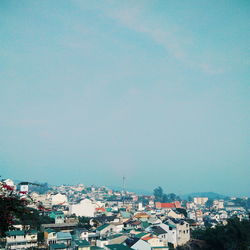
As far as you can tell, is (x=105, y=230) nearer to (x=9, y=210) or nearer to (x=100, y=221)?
(x=100, y=221)

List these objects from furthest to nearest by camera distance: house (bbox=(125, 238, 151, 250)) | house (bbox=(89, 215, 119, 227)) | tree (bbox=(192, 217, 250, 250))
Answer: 1. house (bbox=(89, 215, 119, 227))
2. tree (bbox=(192, 217, 250, 250))
3. house (bbox=(125, 238, 151, 250))

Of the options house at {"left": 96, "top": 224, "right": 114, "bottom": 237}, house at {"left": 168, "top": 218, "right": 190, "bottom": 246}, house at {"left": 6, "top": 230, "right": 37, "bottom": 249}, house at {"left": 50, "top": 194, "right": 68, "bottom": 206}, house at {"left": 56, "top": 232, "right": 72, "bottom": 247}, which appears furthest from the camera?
house at {"left": 50, "top": 194, "right": 68, "bottom": 206}

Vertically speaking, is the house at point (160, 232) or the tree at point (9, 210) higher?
the tree at point (9, 210)

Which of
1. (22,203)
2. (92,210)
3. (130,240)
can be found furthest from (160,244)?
(92,210)

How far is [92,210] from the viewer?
43438 mm

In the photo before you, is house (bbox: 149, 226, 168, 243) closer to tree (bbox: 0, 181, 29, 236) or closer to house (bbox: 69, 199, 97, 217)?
house (bbox: 69, 199, 97, 217)

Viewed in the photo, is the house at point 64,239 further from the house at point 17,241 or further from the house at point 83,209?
the house at point 83,209

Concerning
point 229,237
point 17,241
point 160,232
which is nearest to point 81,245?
point 17,241

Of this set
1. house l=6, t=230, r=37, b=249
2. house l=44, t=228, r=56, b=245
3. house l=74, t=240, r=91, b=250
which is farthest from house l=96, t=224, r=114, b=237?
house l=6, t=230, r=37, b=249

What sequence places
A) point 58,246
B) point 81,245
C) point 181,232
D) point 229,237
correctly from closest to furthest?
point 81,245, point 58,246, point 229,237, point 181,232

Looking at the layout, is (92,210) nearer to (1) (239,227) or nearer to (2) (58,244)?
(2) (58,244)

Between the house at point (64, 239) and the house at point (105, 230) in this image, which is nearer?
the house at point (64, 239)

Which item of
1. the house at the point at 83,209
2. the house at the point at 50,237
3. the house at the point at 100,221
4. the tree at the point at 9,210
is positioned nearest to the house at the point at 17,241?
the house at the point at 50,237

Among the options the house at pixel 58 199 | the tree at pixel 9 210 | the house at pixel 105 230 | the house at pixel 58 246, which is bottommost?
the house at pixel 58 246
